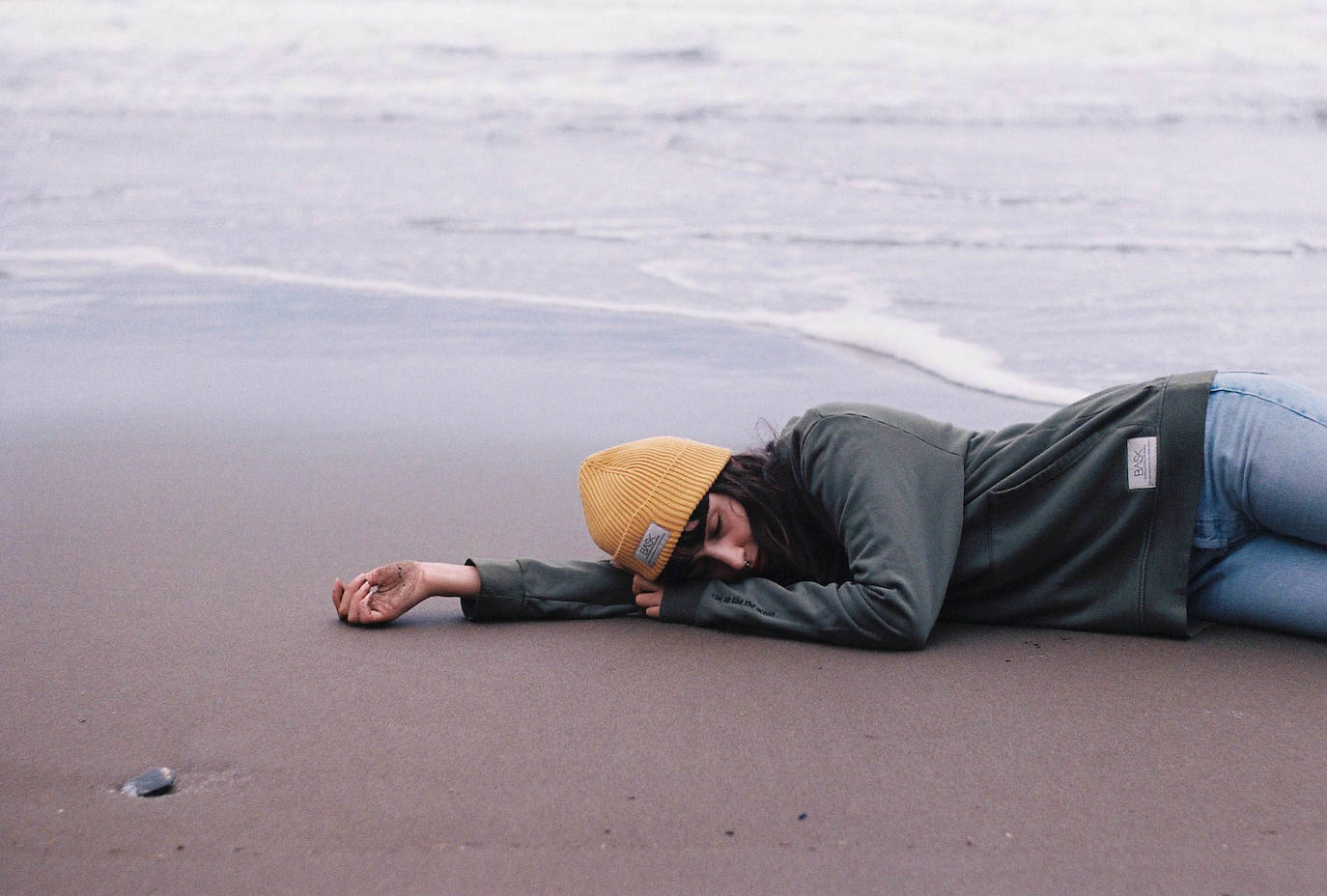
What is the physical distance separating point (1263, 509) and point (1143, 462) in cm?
26

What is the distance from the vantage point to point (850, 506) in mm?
2641

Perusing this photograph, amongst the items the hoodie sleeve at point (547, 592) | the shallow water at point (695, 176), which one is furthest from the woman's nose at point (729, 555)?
the shallow water at point (695, 176)

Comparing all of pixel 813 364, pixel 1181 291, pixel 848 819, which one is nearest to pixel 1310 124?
pixel 1181 291

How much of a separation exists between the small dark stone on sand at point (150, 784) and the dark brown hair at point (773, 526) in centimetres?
112

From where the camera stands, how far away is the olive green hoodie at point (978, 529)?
2619 millimetres

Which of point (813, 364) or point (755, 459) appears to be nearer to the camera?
point (755, 459)

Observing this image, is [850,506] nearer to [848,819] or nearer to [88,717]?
[848,819]

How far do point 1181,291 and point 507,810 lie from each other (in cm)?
521

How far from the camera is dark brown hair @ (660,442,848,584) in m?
2.74

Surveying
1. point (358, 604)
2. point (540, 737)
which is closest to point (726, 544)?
point (540, 737)

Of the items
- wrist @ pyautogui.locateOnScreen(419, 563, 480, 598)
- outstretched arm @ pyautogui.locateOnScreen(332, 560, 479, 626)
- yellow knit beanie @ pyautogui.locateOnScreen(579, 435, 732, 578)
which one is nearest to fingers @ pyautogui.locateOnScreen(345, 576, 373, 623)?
outstretched arm @ pyautogui.locateOnScreen(332, 560, 479, 626)

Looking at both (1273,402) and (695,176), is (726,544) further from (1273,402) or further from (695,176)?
(695,176)

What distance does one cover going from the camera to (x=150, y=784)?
6.59 ft

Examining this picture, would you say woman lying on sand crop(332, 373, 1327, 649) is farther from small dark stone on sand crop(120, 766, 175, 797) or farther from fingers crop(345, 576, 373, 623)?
small dark stone on sand crop(120, 766, 175, 797)
